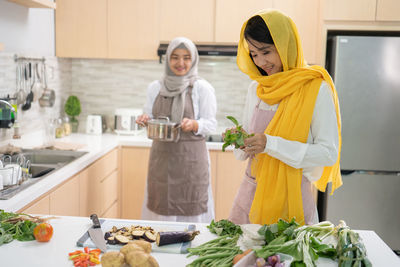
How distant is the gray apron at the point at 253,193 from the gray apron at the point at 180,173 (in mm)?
918

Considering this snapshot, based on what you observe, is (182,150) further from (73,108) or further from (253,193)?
(73,108)

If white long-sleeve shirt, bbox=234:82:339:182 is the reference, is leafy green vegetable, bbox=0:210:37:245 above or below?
below

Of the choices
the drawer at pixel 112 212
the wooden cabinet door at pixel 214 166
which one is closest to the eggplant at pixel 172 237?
the drawer at pixel 112 212

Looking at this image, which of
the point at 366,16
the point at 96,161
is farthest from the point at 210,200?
the point at 366,16

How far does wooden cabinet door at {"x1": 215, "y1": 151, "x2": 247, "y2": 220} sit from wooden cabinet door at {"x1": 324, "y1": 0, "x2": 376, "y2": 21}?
130cm

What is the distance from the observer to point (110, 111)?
157 inches

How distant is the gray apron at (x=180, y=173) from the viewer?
9.23 ft

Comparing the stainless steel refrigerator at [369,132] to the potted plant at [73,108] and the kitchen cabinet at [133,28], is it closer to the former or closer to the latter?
the kitchen cabinet at [133,28]

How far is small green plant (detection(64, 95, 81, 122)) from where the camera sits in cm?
372

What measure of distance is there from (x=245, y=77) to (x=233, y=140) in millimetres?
2358

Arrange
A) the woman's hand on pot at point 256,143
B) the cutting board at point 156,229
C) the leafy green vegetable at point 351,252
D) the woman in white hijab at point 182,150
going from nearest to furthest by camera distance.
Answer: the leafy green vegetable at point 351,252 < the cutting board at point 156,229 < the woman's hand on pot at point 256,143 < the woman in white hijab at point 182,150

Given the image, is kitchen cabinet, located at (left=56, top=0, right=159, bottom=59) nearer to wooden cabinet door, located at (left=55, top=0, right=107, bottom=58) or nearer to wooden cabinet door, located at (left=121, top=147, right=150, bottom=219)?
wooden cabinet door, located at (left=55, top=0, right=107, bottom=58)

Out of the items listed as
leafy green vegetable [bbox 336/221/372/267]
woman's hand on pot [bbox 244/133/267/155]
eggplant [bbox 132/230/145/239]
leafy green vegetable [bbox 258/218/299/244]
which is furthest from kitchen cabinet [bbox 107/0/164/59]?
leafy green vegetable [bbox 336/221/372/267]

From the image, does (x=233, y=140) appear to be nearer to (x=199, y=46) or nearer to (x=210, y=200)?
(x=210, y=200)
